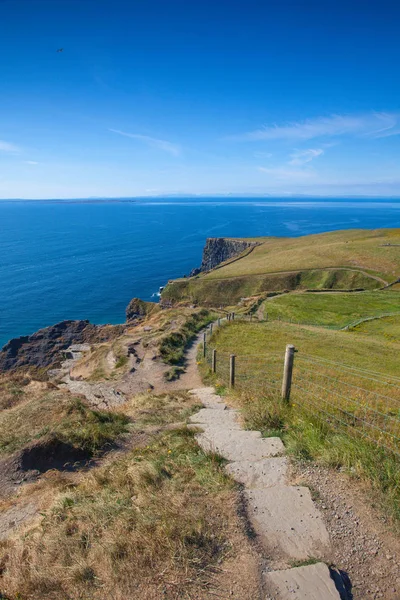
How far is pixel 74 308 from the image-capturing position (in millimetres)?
83375

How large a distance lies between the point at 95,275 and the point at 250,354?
97808mm

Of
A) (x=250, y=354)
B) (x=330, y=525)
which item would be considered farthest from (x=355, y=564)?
(x=250, y=354)

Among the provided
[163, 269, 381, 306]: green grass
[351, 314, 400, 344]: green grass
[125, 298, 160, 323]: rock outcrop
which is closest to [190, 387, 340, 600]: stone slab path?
[351, 314, 400, 344]: green grass

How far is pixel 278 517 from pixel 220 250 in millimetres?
131049

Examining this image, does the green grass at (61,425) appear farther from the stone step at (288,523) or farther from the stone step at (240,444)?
the stone step at (288,523)

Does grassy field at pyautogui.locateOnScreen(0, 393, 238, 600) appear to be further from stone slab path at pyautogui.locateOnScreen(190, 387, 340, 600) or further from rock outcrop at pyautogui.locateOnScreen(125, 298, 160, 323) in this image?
rock outcrop at pyautogui.locateOnScreen(125, 298, 160, 323)

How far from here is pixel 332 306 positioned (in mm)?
52906

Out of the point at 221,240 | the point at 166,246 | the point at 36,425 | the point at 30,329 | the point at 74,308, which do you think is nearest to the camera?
the point at 36,425

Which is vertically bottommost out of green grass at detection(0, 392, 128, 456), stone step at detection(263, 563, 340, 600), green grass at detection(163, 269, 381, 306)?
green grass at detection(163, 269, 381, 306)

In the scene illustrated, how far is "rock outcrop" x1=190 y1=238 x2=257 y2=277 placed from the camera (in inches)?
5187

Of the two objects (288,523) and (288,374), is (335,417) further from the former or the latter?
(288,523)

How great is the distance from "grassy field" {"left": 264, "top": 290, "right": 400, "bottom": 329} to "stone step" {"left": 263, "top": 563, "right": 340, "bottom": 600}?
1639 inches

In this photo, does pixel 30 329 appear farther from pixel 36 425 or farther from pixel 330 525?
pixel 330 525

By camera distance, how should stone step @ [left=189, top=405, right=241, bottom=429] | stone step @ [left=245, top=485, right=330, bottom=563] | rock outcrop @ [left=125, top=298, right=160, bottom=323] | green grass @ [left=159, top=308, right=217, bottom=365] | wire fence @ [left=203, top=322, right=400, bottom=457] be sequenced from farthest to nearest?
rock outcrop @ [left=125, top=298, right=160, bottom=323] < green grass @ [left=159, top=308, right=217, bottom=365] < stone step @ [left=189, top=405, right=241, bottom=429] < wire fence @ [left=203, top=322, right=400, bottom=457] < stone step @ [left=245, top=485, right=330, bottom=563]
